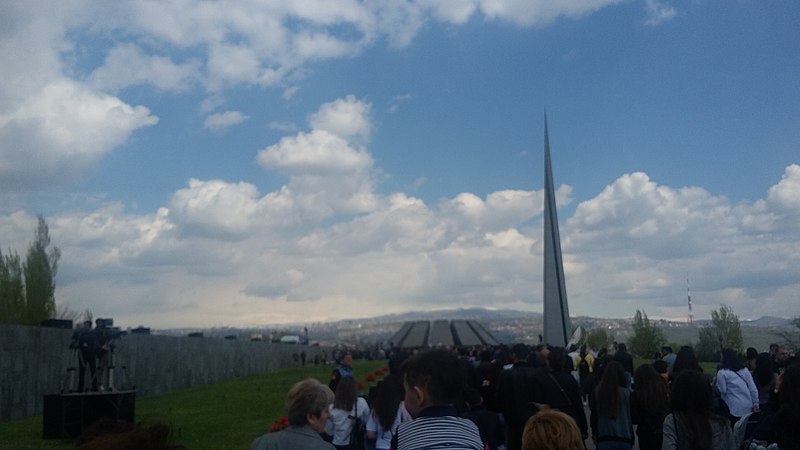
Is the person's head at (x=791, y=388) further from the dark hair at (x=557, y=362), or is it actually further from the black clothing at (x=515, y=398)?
the dark hair at (x=557, y=362)

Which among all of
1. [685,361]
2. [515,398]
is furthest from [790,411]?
[685,361]

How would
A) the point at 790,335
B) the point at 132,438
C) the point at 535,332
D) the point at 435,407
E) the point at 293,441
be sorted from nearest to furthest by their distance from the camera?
the point at 132,438 < the point at 435,407 < the point at 293,441 < the point at 790,335 < the point at 535,332

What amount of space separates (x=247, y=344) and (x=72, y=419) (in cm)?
3533

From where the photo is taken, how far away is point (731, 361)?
904 centimetres

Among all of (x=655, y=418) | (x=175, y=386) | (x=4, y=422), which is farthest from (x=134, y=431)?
(x=175, y=386)

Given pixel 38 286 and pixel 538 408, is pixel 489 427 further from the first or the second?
pixel 38 286

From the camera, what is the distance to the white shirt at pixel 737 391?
887cm

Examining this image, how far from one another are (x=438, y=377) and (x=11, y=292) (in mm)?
32282

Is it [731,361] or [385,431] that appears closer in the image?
[385,431]

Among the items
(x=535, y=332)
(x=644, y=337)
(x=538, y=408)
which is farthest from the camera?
(x=535, y=332)

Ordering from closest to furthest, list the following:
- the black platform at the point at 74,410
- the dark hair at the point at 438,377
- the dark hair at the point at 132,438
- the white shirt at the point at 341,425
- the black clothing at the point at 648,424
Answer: the dark hair at the point at 132,438
the dark hair at the point at 438,377
the black clothing at the point at 648,424
the white shirt at the point at 341,425
the black platform at the point at 74,410

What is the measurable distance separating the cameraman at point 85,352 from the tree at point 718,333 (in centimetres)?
3845

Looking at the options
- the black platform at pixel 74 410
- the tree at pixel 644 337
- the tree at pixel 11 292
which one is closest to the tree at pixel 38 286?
the tree at pixel 11 292

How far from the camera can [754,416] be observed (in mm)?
4848
